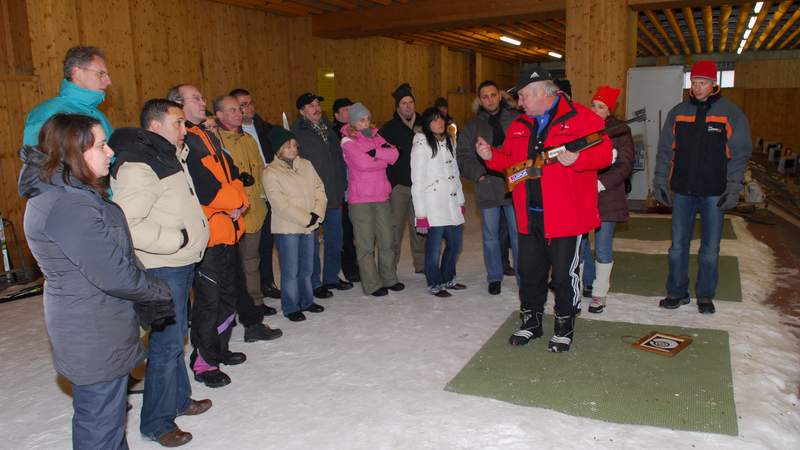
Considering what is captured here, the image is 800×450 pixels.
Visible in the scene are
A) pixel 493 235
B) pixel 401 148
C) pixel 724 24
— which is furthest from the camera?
pixel 724 24

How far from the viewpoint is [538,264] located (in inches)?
151

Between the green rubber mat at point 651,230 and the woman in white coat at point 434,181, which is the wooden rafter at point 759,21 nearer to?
the green rubber mat at point 651,230

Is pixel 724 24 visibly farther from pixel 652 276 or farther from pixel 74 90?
pixel 74 90

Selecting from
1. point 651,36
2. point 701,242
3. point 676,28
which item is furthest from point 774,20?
point 701,242

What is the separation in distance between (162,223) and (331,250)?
261 cm

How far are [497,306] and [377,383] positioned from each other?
1.59 meters

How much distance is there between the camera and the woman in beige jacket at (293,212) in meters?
4.21

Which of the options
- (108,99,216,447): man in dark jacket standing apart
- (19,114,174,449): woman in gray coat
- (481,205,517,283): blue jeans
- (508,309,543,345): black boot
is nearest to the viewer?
(19,114,174,449): woman in gray coat

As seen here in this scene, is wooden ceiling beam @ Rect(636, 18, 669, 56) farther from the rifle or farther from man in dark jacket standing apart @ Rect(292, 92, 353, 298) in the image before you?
the rifle

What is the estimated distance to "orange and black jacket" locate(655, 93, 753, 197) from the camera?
13.4ft

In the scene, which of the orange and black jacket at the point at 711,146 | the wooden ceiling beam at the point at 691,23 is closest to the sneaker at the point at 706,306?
the orange and black jacket at the point at 711,146

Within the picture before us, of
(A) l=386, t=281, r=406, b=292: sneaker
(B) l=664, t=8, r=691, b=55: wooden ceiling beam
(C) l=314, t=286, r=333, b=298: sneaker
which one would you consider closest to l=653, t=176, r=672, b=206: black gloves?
(A) l=386, t=281, r=406, b=292: sneaker

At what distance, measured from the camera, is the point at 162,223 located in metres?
2.63

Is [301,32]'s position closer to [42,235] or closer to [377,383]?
[377,383]
